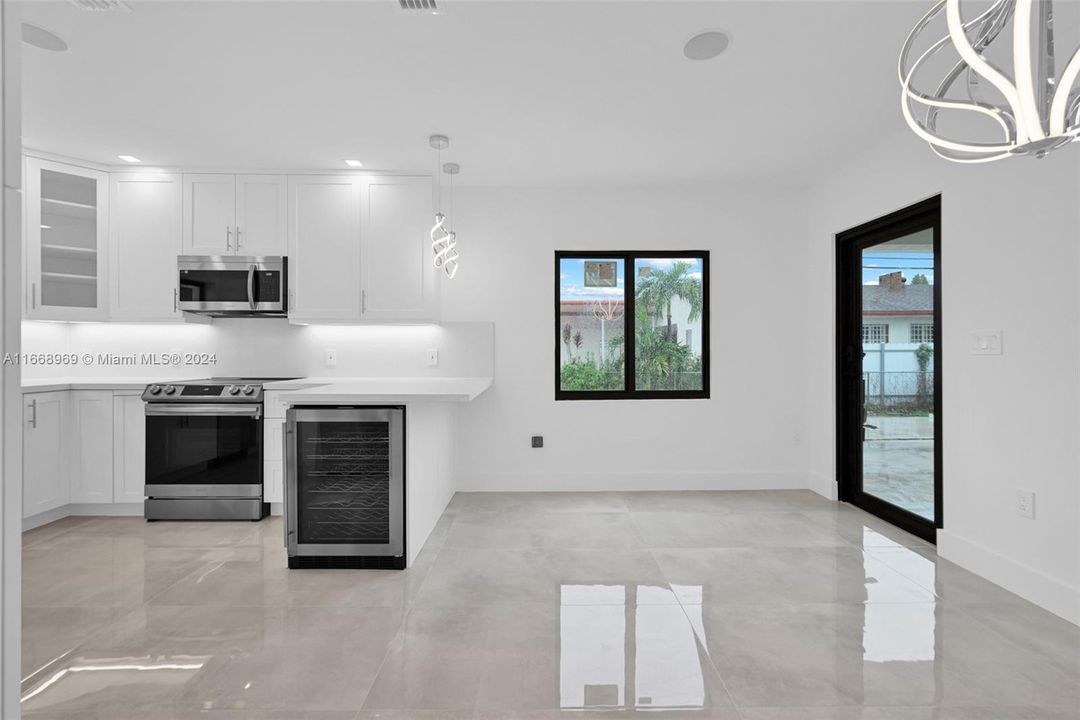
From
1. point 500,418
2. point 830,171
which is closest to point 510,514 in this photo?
point 500,418

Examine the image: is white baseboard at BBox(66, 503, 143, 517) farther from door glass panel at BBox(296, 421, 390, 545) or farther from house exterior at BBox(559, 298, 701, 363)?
house exterior at BBox(559, 298, 701, 363)

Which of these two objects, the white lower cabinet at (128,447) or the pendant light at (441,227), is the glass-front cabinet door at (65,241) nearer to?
the white lower cabinet at (128,447)

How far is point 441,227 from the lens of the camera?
12.4 feet

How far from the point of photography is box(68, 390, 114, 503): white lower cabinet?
3787mm

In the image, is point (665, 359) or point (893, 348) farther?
point (665, 359)

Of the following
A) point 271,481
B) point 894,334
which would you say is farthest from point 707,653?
point 271,481

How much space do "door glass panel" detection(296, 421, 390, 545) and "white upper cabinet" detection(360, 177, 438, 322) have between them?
1.48 meters

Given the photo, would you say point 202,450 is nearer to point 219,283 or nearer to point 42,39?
point 219,283

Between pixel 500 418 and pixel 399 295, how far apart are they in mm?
1284

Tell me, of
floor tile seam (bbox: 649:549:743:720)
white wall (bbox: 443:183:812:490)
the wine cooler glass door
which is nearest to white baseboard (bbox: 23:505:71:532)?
the wine cooler glass door

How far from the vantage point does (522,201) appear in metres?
4.52

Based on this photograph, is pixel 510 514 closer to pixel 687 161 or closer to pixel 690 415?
pixel 690 415

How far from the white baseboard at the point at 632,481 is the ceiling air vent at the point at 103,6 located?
3.47 metres

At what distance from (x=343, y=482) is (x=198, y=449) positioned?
5.21 feet
